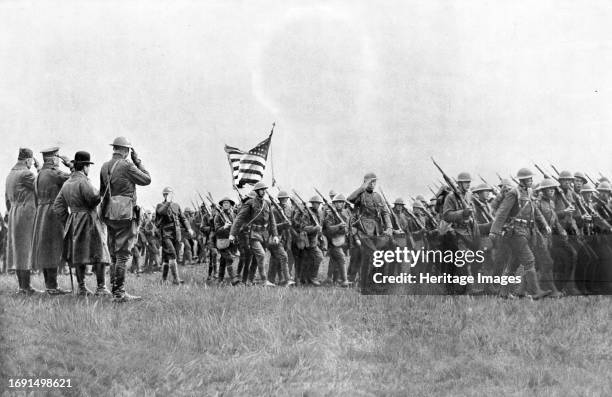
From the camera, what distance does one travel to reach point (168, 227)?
48.8 ft

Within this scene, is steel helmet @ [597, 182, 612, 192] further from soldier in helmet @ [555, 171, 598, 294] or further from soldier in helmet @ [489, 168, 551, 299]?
soldier in helmet @ [489, 168, 551, 299]

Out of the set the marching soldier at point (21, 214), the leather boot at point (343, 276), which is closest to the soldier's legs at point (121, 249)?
the marching soldier at point (21, 214)

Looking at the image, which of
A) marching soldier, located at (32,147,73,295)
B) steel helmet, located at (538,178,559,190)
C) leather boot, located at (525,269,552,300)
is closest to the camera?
marching soldier, located at (32,147,73,295)

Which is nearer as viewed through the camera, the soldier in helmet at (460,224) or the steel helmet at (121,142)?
the steel helmet at (121,142)

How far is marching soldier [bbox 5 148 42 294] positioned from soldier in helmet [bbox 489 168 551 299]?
7909mm

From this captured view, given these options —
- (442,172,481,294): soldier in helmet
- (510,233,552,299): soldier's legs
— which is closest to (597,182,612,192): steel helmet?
(510,233,552,299): soldier's legs

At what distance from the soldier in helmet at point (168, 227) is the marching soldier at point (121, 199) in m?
3.99

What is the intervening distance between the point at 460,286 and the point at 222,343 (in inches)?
198

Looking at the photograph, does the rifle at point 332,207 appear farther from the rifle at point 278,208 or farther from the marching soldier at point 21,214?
the marching soldier at point 21,214

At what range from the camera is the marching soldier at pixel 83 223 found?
400 inches

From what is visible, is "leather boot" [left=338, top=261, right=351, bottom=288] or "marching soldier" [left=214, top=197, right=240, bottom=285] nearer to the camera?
"leather boot" [left=338, top=261, right=351, bottom=288]

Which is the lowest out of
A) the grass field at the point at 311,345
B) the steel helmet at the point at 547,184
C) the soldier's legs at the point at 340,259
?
the grass field at the point at 311,345

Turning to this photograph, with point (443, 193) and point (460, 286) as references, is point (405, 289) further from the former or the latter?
point (443, 193)

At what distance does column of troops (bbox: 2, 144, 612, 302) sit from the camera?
33.7 ft
